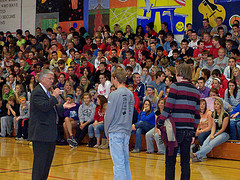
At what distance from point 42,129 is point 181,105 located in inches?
68.1

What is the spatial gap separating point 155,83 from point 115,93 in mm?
6463

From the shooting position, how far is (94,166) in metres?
7.48

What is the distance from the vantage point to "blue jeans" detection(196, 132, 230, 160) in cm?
824

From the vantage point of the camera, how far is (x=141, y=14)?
52.0ft

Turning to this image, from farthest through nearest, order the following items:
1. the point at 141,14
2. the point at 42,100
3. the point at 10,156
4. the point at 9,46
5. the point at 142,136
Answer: the point at 9,46, the point at 141,14, the point at 142,136, the point at 10,156, the point at 42,100

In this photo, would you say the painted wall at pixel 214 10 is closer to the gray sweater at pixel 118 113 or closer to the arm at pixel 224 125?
the arm at pixel 224 125

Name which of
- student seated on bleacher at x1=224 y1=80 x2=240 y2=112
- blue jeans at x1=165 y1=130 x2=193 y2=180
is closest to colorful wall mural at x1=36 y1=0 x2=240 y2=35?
student seated on bleacher at x1=224 y1=80 x2=240 y2=112

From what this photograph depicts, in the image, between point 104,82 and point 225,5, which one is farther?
point 225,5

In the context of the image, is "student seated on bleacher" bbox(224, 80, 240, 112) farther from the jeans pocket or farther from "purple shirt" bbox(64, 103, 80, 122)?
the jeans pocket

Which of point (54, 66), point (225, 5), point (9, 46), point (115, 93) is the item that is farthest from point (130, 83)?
point (9, 46)

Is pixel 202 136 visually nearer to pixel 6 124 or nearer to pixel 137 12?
pixel 6 124

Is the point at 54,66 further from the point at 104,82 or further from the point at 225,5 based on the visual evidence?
the point at 225,5

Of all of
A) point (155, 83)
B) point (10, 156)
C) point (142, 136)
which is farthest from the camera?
point (155, 83)

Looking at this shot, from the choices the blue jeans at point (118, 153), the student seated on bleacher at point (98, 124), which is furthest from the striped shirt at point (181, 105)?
the student seated on bleacher at point (98, 124)
